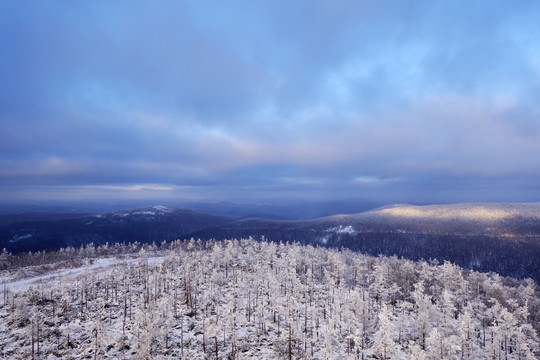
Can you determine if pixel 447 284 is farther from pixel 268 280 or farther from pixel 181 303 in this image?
pixel 181 303

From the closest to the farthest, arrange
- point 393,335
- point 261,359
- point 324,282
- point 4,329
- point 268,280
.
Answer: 1. point 261,359
2. point 4,329
3. point 393,335
4. point 268,280
5. point 324,282

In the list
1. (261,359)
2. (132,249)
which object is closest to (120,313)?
(261,359)

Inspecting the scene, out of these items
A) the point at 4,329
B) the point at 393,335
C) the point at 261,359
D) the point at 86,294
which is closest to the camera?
the point at 261,359

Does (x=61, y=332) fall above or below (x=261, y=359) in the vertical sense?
above

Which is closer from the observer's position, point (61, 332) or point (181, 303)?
point (61, 332)

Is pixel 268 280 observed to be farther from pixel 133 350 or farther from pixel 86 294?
pixel 86 294

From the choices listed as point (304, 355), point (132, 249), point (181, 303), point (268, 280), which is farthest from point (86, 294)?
point (132, 249)
